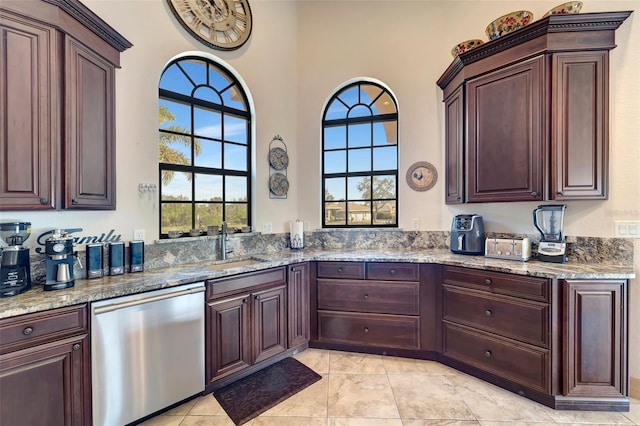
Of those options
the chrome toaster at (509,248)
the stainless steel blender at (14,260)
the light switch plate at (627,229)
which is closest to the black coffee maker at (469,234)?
the chrome toaster at (509,248)

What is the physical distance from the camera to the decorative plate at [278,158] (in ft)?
10.1

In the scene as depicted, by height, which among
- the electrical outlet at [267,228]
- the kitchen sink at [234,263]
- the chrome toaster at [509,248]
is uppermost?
the electrical outlet at [267,228]

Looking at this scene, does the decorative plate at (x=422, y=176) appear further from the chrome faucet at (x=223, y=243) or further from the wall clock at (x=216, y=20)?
the wall clock at (x=216, y=20)

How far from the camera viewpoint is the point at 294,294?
2.57 metres

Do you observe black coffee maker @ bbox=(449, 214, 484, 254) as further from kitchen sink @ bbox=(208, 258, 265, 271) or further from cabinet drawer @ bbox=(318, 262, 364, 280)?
kitchen sink @ bbox=(208, 258, 265, 271)

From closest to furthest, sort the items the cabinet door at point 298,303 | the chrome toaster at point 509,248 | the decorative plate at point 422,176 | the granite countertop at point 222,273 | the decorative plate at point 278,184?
the granite countertop at point 222,273 → the chrome toaster at point 509,248 → the cabinet door at point 298,303 → the decorative plate at point 422,176 → the decorative plate at point 278,184

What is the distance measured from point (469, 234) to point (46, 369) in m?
3.01

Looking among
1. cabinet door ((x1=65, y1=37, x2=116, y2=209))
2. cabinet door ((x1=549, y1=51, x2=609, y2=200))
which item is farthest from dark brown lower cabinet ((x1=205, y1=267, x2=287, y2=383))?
cabinet door ((x1=549, y1=51, x2=609, y2=200))

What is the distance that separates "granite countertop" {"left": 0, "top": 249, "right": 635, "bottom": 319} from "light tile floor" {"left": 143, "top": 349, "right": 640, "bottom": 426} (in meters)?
0.89

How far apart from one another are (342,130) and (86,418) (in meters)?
3.19

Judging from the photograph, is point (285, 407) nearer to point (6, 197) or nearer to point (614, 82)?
point (6, 197)

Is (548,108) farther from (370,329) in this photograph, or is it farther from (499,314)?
(370,329)

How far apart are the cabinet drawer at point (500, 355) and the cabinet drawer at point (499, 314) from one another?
65 millimetres

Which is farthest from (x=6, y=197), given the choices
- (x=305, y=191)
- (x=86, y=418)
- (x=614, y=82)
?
(x=614, y=82)
